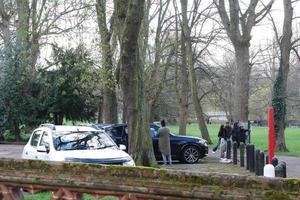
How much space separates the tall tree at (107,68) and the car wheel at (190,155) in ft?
19.6

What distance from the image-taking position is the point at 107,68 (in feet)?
88.7

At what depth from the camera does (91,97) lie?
125ft

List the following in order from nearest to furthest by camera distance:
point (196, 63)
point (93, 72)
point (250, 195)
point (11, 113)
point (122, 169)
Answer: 1. point (250, 195)
2. point (122, 169)
3. point (93, 72)
4. point (11, 113)
5. point (196, 63)

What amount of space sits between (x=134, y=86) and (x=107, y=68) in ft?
37.8

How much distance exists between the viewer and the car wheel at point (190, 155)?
2227 centimetres

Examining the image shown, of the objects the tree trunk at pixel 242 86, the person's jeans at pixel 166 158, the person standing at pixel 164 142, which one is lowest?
the person's jeans at pixel 166 158

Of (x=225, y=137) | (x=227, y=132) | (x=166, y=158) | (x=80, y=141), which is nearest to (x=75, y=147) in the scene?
(x=80, y=141)

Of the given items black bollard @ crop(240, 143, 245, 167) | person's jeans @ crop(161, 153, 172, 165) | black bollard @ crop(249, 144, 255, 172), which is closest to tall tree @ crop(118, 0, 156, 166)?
black bollard @ crop(249, 144, 255, 172)

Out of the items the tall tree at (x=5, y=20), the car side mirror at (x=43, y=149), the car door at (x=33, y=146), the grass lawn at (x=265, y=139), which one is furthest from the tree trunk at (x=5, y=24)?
the car side mirror at (x=43, y=149)

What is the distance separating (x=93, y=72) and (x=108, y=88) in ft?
10.9

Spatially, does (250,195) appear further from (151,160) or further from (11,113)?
(11,113)

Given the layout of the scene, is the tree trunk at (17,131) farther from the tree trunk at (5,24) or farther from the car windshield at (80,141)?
the car windshield at (80,141)

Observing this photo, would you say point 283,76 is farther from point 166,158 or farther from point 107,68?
point 166,158

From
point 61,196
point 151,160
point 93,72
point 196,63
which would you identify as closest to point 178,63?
point 196,63
